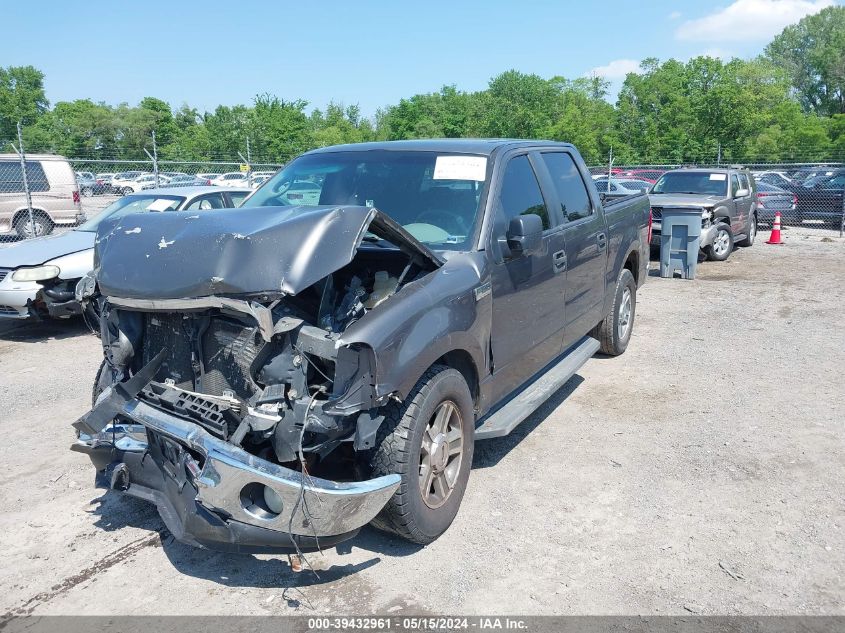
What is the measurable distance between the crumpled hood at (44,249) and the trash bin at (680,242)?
9020 mm

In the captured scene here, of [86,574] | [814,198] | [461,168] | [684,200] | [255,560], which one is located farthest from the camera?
[814,198]

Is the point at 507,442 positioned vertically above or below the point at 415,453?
below

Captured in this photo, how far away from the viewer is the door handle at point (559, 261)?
485 cm

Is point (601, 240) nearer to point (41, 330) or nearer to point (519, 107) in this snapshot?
point (41, 330)

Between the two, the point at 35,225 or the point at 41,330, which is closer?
the point at 41,330

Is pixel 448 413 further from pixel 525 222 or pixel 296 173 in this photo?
pixel 296 173

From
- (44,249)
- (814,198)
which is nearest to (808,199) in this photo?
(814,198)

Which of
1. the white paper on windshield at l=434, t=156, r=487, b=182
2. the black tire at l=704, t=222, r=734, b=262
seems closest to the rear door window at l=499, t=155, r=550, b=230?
the white paper on windshield at l=434, t=156, r=487, b=182

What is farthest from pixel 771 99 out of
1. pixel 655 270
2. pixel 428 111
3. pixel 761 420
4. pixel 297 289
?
pixel 297 289

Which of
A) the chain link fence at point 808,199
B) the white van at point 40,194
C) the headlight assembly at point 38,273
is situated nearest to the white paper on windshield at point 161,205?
the headlight assembly at point 38,273

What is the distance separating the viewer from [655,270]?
12.8 m

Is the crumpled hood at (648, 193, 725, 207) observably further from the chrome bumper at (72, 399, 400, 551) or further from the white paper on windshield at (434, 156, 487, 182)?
the chrome bumper at (72, 399, 400, 551)

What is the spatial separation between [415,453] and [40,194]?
14.2 m

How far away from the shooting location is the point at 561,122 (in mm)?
45125
